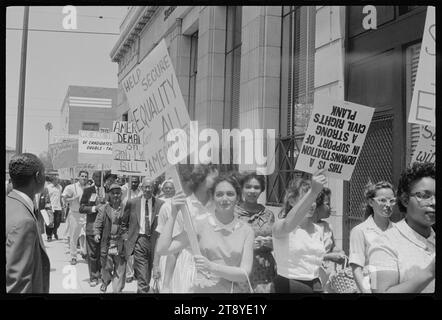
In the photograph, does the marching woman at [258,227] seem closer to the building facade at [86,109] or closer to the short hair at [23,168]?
the building facade at [86,109]

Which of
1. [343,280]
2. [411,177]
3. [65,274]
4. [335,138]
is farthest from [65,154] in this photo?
[411,177]

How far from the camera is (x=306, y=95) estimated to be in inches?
146

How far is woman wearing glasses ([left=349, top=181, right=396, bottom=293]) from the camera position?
324cm

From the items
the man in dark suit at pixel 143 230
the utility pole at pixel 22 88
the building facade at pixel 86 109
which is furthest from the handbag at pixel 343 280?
the utility pole at pixel 22 88

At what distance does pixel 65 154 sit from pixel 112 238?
0.74m

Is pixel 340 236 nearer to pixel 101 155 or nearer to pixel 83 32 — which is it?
pixel 101 155

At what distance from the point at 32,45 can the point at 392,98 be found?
2449 mm

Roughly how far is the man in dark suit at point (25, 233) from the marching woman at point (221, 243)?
849 mm

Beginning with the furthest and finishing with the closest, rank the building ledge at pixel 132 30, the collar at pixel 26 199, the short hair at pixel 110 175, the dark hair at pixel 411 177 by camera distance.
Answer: the short hair at pixel 110 175 < the building ledge at pixel 132 30 < the dark hair at pixel 411 177 < the collar at pixel 26 199

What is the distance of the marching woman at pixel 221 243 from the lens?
10.9 ft

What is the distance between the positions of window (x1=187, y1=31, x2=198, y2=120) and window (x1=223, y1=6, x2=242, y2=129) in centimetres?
23

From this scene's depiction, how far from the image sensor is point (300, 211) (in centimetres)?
335
